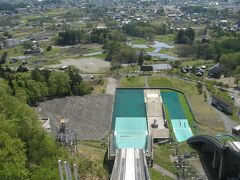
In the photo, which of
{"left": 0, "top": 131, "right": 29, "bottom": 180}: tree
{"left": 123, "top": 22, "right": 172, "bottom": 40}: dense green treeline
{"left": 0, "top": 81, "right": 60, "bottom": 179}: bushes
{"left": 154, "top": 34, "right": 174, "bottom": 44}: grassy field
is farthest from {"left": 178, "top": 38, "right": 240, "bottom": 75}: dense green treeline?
{"left": 0, "top": 131, "right": 29, "bottom": 180}: tree

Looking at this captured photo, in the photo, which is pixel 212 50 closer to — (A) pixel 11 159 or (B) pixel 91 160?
(B) pixel 91 160

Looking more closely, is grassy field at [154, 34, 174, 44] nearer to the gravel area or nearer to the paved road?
the gravel area

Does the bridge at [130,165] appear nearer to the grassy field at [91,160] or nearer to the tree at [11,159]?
the grassy field at [91,160]

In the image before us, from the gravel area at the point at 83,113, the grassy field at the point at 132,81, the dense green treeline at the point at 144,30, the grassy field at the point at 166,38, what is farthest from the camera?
the dense green treeline at the point at 144,30

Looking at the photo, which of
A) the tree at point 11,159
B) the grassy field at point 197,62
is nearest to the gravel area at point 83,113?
the tree at point 11,159

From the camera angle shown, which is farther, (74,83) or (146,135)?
(74,83)

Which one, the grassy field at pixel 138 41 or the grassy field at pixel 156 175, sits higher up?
the grassy field at pixel 156 175

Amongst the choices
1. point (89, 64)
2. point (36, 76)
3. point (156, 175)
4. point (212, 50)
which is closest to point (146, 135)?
point (156, 175)
